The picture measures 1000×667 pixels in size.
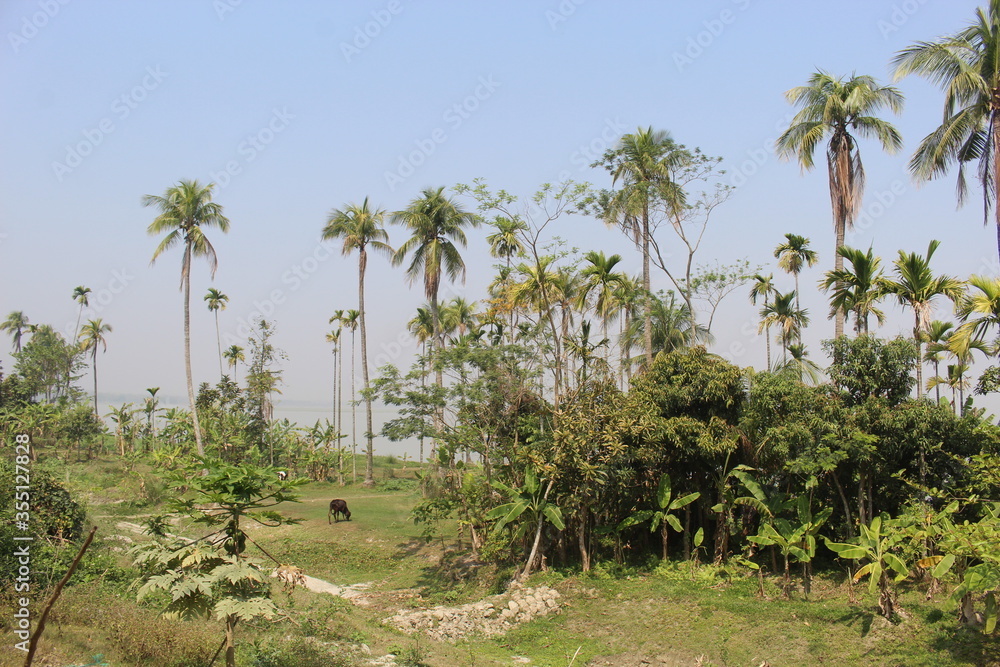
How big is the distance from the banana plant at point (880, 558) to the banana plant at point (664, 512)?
13.3ft

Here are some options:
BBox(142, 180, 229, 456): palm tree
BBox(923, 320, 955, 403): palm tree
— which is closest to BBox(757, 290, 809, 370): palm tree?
BBox(923, 320, 955, 403): palm tree

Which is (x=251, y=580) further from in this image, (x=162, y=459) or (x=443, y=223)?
(x=162, y=459)

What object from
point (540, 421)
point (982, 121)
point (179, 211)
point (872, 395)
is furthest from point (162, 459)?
point (982, 121)

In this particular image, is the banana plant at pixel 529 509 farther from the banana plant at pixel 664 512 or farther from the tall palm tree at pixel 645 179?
the tall palm tree at pixel 645 179

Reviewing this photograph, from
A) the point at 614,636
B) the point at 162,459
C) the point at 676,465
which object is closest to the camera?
the point at 614,636

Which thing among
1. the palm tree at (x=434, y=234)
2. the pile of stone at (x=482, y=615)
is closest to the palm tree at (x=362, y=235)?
the palm tree at (x=434, y=234)

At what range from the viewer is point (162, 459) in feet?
125

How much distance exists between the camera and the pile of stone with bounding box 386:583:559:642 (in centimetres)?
1603

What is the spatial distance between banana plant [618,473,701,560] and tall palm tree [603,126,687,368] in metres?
9.16

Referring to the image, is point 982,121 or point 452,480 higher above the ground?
point 982,121

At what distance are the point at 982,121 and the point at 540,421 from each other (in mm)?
14094

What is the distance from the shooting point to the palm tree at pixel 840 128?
23344 millimetres

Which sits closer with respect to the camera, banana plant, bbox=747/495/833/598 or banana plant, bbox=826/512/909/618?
banana plant, bbox=826/512/909/618

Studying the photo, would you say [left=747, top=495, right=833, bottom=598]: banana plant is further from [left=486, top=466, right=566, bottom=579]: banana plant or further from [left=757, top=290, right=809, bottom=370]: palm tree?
[left=757, top=290, right=809, bottom=370]: palm tree
